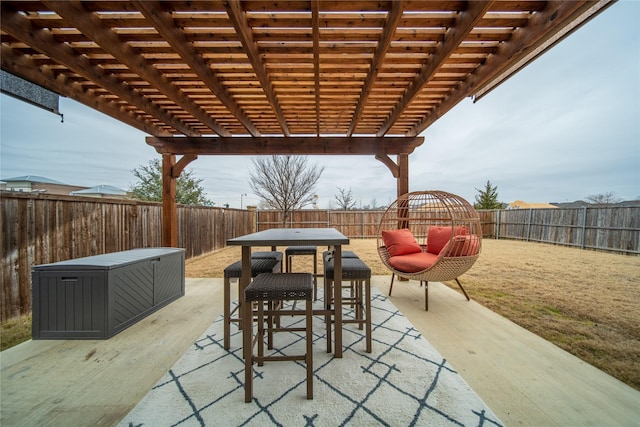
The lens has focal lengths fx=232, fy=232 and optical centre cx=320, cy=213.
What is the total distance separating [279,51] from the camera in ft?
6.24

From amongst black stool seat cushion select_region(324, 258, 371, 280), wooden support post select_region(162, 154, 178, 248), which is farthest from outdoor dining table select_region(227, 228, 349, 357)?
wooden support post select_region(162, 154, 178, 248)

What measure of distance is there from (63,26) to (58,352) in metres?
2.38

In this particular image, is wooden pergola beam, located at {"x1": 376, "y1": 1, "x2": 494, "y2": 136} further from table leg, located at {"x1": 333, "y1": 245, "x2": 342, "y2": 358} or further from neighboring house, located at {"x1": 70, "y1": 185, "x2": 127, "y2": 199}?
neighboring house, located at {"x1": 70, "y1": 185, "x2": 127, "y2": 199}

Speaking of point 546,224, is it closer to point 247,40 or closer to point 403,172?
point 403,172

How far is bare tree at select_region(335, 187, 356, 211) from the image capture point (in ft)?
48.8

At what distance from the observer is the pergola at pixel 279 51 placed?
4.96 feet

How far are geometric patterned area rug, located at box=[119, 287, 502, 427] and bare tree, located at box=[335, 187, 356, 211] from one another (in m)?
13.2

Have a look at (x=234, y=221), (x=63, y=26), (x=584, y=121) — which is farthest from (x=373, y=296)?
(x=584, y=121)

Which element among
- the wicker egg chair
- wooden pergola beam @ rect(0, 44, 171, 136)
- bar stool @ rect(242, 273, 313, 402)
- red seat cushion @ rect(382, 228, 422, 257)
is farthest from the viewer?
red seat cushion @ rect(382, 228, 422, 257)

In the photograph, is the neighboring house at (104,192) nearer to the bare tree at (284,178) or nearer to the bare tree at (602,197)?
the bare tree at (284,178)

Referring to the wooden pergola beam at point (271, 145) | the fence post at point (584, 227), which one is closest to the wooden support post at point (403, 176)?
the wooden pergola beam at point (271, 145)

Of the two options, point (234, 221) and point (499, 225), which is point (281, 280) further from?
point (499, 225)

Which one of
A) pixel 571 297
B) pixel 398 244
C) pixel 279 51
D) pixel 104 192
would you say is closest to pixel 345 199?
pixel 398 244

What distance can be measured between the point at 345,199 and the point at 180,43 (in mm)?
13431
